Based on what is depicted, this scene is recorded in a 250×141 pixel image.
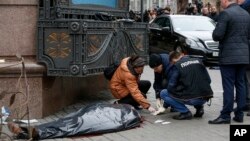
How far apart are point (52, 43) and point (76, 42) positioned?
38cm

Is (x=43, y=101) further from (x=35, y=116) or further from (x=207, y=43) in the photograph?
(x=207, y=43)

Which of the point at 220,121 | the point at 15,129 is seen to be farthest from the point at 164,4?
the point at 15,129

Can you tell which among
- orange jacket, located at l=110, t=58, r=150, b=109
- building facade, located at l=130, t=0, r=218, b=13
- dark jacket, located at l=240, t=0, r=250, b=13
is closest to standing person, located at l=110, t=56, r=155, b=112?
orange jacket, located at l=110, t=58, r=150, b=109

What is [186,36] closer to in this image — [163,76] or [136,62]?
[163,76]

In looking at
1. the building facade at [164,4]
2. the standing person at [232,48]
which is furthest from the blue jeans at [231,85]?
the building facade at [164,4]

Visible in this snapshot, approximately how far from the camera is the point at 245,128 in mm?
5188

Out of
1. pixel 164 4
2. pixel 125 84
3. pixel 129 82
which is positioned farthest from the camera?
pixel 164 4

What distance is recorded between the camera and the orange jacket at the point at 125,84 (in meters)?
7.73

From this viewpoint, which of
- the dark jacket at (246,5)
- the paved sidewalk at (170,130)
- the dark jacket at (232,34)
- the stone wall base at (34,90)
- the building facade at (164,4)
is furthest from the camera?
the building facade at (164,4)

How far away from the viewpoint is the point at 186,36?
16.0 metres

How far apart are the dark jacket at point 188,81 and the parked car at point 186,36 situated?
→ 7.54 metres

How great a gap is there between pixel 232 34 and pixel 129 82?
1.54 meters

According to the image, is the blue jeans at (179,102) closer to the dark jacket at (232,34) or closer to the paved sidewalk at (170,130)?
the paved sidewalk at (170,130)

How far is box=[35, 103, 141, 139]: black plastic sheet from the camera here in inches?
260
